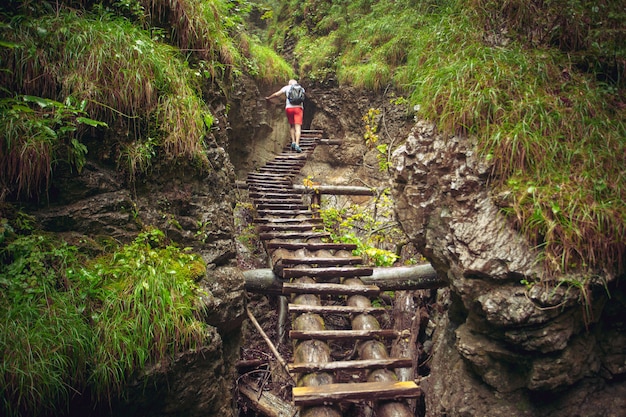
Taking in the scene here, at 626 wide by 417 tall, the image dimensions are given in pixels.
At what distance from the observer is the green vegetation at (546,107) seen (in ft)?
9.45

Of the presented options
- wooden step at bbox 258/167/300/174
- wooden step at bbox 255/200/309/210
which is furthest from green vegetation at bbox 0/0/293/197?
wooden step at bbox 258/167/300/174

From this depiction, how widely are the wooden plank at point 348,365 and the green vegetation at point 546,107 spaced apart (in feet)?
5.53

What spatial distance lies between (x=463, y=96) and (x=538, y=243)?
1.71m

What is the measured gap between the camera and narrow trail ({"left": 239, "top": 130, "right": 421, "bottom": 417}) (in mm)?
3275

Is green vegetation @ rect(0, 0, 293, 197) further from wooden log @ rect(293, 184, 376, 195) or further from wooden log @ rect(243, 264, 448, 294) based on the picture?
wooden log @ rect(293, 184, 376, 195)

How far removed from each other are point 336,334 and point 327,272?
109 centimetres

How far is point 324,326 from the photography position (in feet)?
14.5

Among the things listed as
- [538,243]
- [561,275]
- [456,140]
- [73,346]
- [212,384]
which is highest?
[456,140]

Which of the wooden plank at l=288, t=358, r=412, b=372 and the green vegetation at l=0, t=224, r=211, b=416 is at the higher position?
the green vegetation at l=0, t=224, r=211, b=416

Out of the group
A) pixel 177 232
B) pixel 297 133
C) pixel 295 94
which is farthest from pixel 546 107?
pixel 297 133

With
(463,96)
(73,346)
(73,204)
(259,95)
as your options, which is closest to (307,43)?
(259,95)

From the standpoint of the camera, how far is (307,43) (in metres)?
12.4

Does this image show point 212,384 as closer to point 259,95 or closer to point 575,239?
point 575,239

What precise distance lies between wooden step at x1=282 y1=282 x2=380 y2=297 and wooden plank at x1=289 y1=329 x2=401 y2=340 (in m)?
0.68
